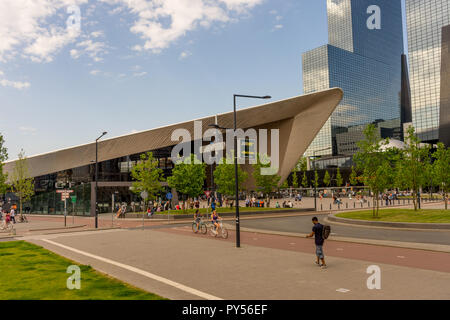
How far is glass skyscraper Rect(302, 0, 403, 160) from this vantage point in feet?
549

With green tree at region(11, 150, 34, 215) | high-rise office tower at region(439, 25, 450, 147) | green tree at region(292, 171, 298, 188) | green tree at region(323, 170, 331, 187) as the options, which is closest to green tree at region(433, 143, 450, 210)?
green tree at region(11, 150, 34, 215)

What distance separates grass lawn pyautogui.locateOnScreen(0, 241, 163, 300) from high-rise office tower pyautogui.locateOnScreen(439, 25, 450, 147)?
480 ft

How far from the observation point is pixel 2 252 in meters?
16.1

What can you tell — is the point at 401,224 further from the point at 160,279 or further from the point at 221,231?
the point at 160,279

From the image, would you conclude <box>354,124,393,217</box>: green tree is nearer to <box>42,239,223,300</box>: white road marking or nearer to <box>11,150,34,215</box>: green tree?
<box>42,239,223,300</box>: white road marking

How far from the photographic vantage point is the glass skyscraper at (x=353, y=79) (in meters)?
167

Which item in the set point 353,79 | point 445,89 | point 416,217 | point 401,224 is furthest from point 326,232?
point 353,79

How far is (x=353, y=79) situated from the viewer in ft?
575

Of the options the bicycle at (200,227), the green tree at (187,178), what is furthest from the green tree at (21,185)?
the bicycle at (200,227)

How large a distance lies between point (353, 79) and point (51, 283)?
7278 inches

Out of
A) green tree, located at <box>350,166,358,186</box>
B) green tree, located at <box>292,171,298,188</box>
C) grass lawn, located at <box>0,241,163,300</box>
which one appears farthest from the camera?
green tree, located at <box>292,171,298,188</box>

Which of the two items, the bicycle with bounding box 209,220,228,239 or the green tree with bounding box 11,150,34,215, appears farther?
the green tree with bounding box 11,150,34,215

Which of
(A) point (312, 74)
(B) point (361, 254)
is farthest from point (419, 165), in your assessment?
(A) point (312, 74)

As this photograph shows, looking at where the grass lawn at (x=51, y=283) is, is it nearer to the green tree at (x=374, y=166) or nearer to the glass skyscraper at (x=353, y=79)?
the green tree at (x=374, y=166)
